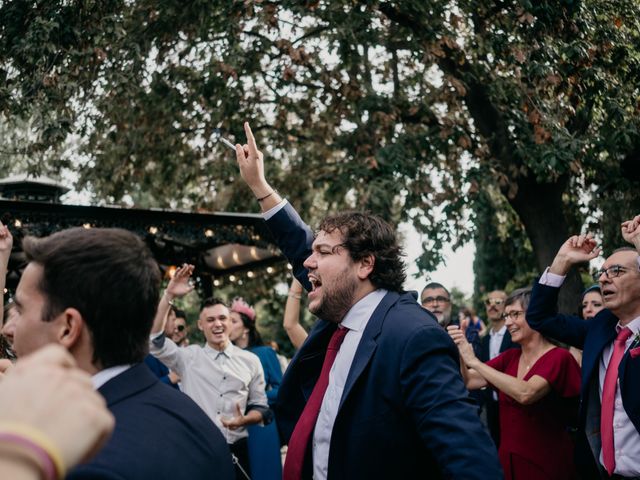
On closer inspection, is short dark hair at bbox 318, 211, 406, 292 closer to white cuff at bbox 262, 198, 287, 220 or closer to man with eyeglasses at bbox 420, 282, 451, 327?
white cuff at bbox 262, 198, 287, 220

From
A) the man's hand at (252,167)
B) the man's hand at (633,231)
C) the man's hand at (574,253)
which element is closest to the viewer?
the man's hand at (252,167)

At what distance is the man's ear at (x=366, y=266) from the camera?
11.9 feet

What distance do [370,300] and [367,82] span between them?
27.2 ft

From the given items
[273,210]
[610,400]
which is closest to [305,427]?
[273,210]

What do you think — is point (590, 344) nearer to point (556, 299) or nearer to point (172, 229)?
point (556, 299)

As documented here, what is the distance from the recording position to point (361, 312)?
3502mm

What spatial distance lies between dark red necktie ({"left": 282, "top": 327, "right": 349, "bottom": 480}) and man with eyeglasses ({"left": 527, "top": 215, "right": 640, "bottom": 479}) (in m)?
1.84

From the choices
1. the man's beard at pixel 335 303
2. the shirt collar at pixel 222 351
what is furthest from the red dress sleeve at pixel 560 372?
the shirt collar at pixel 222 351

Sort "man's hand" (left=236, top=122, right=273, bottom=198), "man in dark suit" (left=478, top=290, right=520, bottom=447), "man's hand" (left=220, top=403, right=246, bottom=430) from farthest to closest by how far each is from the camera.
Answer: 1. "man in dark suit" (left=478, top=290, right=520, bottom=447)
2. "man's hand" (left=220, top=403, right=246, bottom=430)
3. "man's hand" (left=236, top=122, right=273, bottom=198)

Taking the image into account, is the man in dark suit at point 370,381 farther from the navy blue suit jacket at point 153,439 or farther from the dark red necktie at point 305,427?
the navy blue suit jacket at point 153,439

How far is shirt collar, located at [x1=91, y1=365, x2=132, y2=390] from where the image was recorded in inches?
78.3

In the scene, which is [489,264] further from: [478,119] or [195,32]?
[195,32]

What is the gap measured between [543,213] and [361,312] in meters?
8.37

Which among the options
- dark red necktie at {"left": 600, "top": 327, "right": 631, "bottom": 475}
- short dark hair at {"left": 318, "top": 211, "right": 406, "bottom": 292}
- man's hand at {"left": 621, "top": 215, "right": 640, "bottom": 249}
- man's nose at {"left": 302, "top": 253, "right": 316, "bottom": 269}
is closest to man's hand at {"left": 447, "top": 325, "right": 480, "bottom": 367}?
dark red necktie at {"left": 600, "top": 327, "right": 631, "bottom": 475}
